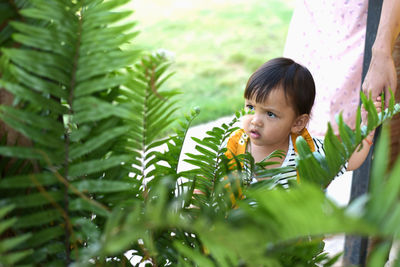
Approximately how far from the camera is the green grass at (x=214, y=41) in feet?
13.7

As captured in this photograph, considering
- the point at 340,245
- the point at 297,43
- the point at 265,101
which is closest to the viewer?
the point at 265,101

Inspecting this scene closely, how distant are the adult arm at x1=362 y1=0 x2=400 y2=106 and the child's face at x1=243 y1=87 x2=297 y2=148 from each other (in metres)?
0.21

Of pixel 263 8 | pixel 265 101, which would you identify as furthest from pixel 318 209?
pixel 263 8

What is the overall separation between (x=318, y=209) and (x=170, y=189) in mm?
375

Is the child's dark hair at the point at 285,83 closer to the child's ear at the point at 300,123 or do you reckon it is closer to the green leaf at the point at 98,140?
the child's ear at the point at 300,123

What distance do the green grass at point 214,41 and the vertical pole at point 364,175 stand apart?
209 centimetres

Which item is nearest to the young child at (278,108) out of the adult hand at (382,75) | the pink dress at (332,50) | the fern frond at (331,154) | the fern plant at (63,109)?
the adult hand at (382,75)

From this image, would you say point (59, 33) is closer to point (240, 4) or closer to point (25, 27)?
point (25, 27)

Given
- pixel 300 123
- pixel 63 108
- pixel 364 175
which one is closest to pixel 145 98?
pixel 63 108

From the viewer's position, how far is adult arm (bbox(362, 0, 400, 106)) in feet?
3.99

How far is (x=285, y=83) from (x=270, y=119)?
0.10 meters

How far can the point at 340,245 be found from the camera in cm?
222

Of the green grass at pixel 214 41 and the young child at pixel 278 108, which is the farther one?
the green grass at pixel 214 41

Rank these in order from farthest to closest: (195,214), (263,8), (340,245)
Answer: (263,8) < (340,245) < (195,214)
